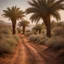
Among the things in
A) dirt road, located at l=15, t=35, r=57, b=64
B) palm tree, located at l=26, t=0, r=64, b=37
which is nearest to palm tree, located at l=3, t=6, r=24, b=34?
palm tree, located at l=26, t=0, r=64, b=37

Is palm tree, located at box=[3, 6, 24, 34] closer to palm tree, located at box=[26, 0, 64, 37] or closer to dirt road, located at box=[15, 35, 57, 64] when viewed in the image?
palm tree, located at box=[26, 0, 64, 37]

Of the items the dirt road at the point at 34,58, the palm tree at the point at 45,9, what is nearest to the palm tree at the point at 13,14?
the palm tree at the point at 45,9

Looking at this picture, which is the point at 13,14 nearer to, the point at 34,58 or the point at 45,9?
the point at 45,9

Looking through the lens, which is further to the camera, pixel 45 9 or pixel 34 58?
pixel 45 9

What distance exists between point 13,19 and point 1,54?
74.9ft

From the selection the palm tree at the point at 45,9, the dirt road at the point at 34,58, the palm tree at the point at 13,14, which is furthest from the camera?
the palm tree at the point at 13,14

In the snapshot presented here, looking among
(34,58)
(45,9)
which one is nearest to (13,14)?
(45,9)

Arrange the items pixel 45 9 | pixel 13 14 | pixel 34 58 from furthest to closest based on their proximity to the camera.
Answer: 1. pixel 13 14
2. pixel 45 9
3. pixel 34 58

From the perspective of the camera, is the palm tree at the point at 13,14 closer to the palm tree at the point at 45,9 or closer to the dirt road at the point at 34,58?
the palm tree at the point at 45,9

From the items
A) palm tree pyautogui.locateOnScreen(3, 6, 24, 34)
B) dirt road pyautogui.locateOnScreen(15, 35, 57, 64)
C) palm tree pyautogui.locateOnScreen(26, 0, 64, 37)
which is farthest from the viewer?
palm tree pyautogui.locateOnScreen(3, 6, 24, 34)

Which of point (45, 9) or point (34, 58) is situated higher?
point (45, 9)

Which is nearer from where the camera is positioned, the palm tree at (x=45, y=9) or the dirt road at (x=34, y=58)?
the dirt road at (x=34, y=58)

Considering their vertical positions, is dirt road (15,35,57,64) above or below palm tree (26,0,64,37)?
below

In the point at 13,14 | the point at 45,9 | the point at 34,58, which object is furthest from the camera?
the point at 13,14
